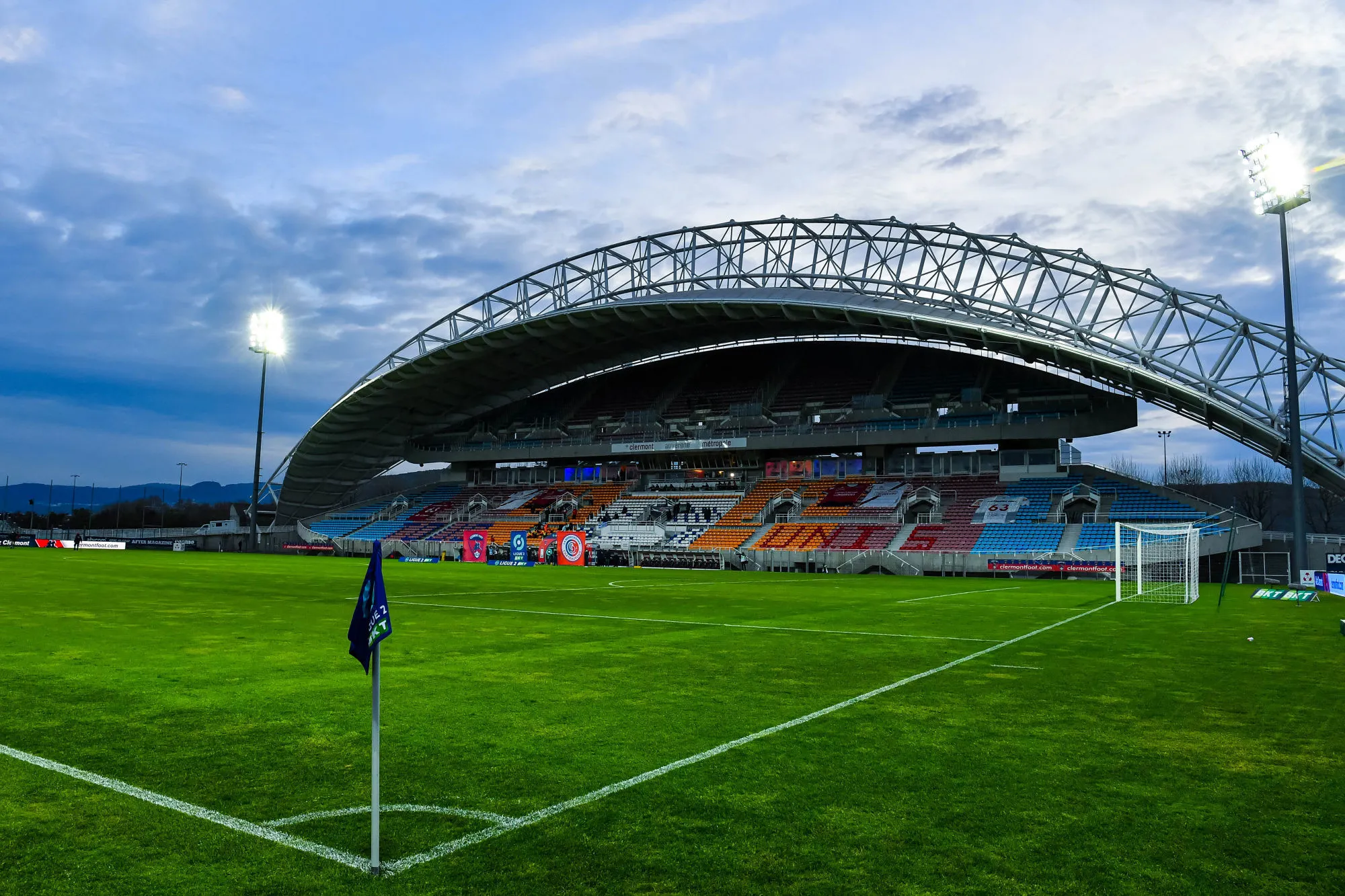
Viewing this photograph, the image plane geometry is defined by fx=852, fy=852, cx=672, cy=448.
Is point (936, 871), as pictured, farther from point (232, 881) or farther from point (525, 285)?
point (525, 285)

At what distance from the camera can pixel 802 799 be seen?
18.5 feet

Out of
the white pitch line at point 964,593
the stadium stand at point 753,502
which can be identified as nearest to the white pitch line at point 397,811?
the white pitch line at point 964,593

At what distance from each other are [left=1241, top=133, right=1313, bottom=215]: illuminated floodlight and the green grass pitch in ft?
86.3

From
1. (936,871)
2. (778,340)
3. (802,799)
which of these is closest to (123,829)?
(802,799)

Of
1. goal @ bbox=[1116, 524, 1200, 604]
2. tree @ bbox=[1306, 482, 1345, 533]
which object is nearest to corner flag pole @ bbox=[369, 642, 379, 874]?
goal @ bbox=[1116, 524, 1200, 604]

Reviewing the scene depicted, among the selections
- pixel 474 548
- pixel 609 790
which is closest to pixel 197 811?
pixel 609 790

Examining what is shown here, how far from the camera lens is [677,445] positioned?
6178cm

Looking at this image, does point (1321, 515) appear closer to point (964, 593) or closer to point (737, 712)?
point (964, 593)

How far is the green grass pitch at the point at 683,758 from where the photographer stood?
4500 mm

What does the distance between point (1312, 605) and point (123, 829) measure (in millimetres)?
29258

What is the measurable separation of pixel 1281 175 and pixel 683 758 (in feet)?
126

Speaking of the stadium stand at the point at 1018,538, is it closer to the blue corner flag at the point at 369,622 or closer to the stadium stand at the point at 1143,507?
the stadium stand at the point at 1143,507

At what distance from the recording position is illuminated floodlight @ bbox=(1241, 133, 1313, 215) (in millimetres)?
33531

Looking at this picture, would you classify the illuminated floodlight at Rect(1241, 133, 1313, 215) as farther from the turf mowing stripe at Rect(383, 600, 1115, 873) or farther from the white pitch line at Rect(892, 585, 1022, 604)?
the turf mowing stripe at Rect(383, 600, 1115, 873)
